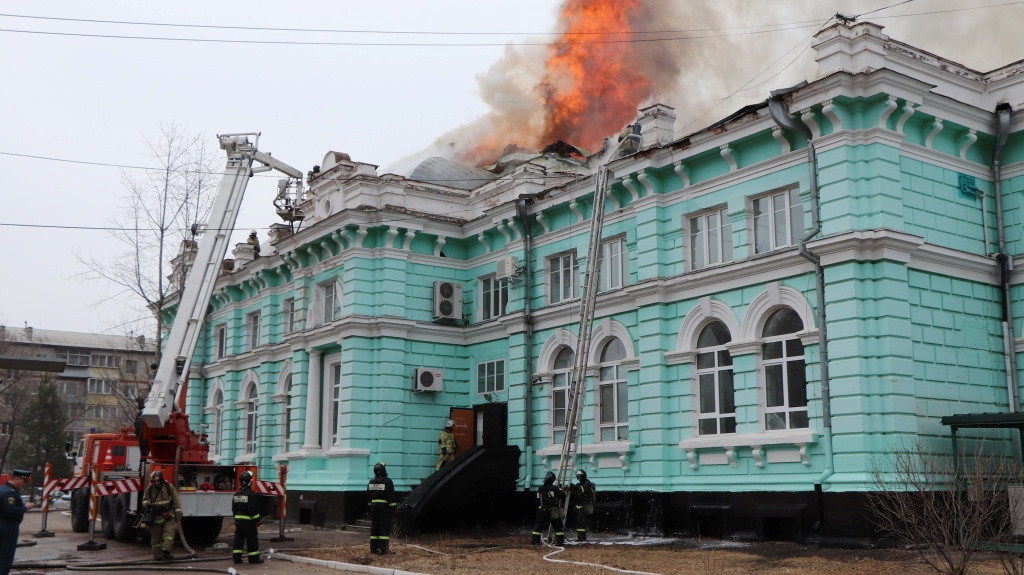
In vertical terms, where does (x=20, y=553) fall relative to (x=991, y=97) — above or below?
below

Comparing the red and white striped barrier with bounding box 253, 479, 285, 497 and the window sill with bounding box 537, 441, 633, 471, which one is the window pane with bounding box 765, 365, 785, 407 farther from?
the red and white striped barrier with bounding box 253, 479, 285, 497

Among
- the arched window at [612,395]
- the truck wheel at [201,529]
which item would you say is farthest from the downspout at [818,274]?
the truck wheel at [201,529]

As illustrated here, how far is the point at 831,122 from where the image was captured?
18047 mm

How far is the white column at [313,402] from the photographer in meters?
28.1

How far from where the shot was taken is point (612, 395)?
22.8m

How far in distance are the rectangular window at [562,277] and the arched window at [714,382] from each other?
453cm

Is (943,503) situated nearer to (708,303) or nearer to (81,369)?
(708,303)

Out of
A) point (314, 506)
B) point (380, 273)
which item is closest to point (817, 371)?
point (380, 273)

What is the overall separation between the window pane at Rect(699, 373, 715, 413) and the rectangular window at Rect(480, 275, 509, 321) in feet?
25.0

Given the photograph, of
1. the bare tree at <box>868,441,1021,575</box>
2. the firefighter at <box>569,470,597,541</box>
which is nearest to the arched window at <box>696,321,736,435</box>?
the firefighter at <box>569,470,597,541</box>

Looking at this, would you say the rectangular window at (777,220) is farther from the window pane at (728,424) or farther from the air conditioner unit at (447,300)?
the air conditioner unit at (447,300)

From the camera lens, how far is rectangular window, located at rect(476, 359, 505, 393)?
26.6 m

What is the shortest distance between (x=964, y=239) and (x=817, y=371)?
4107 mm

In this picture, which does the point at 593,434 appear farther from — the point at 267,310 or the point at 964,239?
the point at 267,310
